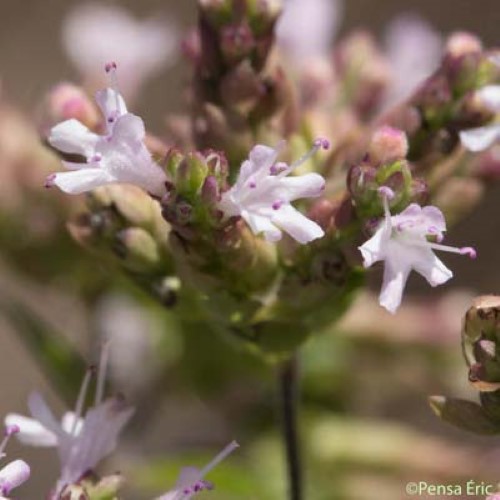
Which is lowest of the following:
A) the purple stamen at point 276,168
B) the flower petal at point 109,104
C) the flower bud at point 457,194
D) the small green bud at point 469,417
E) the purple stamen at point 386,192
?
the small green bud at point 469,417

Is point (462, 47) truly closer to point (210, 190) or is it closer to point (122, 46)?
point (210, 190)

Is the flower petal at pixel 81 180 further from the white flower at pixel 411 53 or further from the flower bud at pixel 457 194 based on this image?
the white flower at pixel 411 53

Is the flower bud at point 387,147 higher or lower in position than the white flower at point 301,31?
lower

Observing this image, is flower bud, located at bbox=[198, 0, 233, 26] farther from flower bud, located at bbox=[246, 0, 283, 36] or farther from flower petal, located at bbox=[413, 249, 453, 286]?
flower petal, located at bbox=[413, 249, 453, 286]

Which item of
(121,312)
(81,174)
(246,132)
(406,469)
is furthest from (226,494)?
(81,174)

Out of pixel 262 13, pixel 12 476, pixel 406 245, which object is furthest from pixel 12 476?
pixel 262 13
